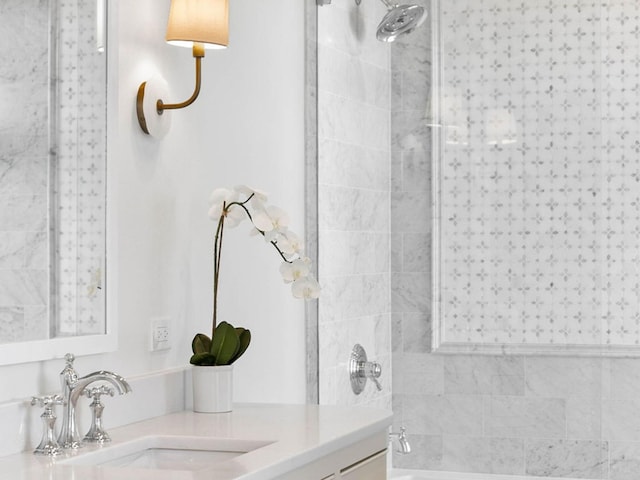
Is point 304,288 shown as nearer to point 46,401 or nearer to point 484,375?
point 46,401

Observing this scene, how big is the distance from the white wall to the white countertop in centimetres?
17

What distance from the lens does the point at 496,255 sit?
11.4 feet

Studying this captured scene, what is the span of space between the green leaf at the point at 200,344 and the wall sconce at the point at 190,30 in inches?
19.8

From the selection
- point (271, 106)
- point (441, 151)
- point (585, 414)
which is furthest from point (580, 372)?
point (271, 106)

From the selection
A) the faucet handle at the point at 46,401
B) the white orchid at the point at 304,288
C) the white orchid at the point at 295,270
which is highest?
the white orchid at the point at 295,270

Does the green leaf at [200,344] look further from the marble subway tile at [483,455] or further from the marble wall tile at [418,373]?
the marble subway tile at [483,455]

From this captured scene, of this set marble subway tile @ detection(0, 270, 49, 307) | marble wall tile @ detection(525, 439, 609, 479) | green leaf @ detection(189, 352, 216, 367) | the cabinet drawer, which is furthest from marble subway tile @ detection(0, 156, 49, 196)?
marble wall tile @ detection(525, 439, 609, 479)

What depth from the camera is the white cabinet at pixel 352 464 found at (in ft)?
6.50

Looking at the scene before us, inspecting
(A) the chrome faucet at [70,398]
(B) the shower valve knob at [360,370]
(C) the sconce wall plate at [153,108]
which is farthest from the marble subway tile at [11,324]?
(B) the shower valve knob at [360,370]

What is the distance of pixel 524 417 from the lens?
346 centimetres

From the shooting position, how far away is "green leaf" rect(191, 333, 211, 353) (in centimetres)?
247

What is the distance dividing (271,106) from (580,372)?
1357 millimetres

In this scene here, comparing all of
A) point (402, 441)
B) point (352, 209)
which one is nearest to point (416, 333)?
point (402, 441)

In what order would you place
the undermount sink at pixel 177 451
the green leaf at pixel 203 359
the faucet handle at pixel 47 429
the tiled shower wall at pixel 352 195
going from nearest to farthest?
1. the faucet handle at pixel 47 429
2. the undermount sink at pixel 177 451
3. the green leaf at pixel 203 359
4. the tiled shower wall at pixel 352 195
